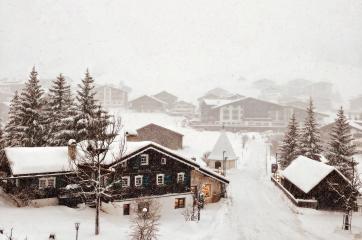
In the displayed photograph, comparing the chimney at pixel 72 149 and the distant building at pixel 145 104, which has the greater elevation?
the distant building at pixel 145 104

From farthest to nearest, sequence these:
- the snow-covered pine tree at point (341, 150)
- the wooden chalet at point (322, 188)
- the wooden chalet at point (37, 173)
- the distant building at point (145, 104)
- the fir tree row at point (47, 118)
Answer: the distant building at point (145, 104) → the snow-covered pine tree at point (341, 150) → the fir tree row at point (47, 118) → the wooden chalet at point (322, 188) → the wooden chalet at point (37, 173)

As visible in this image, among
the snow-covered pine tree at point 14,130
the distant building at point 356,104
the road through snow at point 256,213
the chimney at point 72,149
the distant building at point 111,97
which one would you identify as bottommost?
the road through snow at point 256,213

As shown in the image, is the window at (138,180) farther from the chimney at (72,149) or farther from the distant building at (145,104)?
the distant building at (145,104)

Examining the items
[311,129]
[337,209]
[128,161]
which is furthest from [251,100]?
[128,161]

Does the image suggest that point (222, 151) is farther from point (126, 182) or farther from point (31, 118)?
point (31, 118)

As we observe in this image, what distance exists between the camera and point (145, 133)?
68125 millimetres

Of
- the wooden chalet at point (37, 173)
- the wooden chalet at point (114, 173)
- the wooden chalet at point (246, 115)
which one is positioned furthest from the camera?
the wooden chalet at point (246, 115)

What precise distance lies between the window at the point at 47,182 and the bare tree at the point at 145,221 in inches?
301

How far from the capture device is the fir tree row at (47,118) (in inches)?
1724

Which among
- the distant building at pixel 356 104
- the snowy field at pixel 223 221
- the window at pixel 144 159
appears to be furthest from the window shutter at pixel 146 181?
the distant building at pixel 356 104

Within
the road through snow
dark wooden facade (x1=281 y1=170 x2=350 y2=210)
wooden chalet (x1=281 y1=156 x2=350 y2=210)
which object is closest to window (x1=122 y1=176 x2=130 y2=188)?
the road through snow

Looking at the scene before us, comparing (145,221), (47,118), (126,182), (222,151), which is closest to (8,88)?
(222,151)

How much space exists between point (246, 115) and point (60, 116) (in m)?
76.9

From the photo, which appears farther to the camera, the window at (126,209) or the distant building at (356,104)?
the distant building at (356,104)
